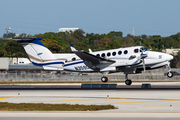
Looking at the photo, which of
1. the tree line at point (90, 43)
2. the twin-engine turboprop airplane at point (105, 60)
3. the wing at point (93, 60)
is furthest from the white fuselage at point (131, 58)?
the tree line at point (90, 43)

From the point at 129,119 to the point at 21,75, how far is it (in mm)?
48716

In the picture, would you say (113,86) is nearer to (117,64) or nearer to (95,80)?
(117,64)

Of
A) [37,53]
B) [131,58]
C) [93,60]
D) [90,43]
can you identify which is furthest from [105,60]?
[90,43]

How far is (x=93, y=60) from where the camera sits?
38.2 metres

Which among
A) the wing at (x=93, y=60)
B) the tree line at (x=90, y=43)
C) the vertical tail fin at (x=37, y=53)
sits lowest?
the wing at (x=93, y=60)

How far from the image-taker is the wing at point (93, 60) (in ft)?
123

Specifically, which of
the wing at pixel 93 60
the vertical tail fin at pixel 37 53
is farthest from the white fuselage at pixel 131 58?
the vertical tail fin at pixel 37 53

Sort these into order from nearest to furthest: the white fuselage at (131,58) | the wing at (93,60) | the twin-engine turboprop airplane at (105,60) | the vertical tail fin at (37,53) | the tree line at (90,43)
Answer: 1. the white fuselage at (131,58)
2. the twin-engine turboprop airplane at (105,60)
3. the wing at (93,60)
4. the vertical tail fin at (37,53)
5. the tree line at (90,43)

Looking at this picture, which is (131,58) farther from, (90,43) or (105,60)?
(90,43)

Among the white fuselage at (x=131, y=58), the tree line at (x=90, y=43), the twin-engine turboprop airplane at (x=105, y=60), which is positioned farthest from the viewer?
the tree line at (x=90, y=43)

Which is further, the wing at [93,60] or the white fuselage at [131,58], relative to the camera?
the wing at [93,60]

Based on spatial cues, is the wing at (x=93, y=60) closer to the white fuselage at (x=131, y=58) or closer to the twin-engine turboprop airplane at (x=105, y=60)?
the twin-engine turboprop airplane at (x=105, y=60)

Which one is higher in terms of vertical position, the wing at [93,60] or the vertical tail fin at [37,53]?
the vertical tail fin at [37,53]

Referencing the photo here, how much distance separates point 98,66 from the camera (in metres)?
38.9
